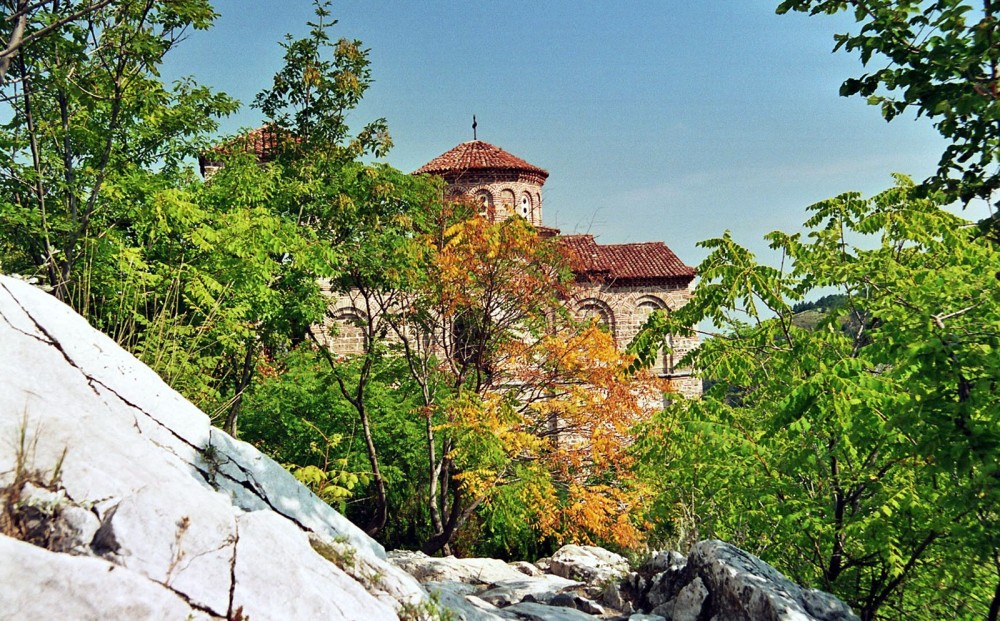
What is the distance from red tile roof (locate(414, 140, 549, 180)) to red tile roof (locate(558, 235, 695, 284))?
360cm

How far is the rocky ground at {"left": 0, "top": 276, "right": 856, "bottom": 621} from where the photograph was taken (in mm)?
3719

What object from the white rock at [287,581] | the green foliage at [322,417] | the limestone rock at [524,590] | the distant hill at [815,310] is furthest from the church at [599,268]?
the white rock at [287,581]

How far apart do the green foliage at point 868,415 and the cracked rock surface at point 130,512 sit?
11.9 ft

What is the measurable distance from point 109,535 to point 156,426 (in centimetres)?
206

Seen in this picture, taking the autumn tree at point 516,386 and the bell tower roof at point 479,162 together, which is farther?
the bell tower roof at point 479,162

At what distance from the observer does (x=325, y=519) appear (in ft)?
21.3

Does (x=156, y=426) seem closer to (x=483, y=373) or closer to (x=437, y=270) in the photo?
(x=437, y=270)

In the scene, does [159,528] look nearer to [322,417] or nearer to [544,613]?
[544,613]

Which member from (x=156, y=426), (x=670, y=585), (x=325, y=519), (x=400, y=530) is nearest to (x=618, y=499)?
(x=400, y=530)

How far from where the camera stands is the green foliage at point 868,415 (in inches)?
200

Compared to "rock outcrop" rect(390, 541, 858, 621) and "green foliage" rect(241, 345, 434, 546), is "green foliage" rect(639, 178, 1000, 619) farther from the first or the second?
"green foliage" rect(241, 345, 434, 546)

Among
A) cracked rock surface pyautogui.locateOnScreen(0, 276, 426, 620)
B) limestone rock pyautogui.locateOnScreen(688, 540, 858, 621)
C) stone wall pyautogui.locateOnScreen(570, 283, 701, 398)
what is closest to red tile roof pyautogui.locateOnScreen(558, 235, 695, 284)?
stone wall pyautogui.locateOnScreen(570, 283, 701, 398)

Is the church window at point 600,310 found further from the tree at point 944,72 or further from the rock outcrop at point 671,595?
the tree at point 944,72

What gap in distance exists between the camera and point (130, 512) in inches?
161
